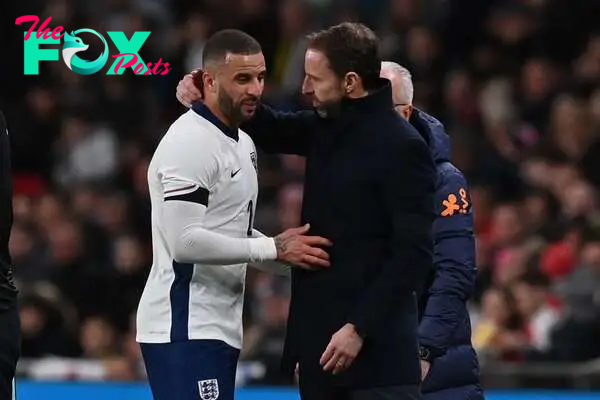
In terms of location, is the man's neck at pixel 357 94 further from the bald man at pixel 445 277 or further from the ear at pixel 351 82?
the bald man at pixel 445 277

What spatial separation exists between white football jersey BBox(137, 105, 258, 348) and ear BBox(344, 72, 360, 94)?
0.51 meters

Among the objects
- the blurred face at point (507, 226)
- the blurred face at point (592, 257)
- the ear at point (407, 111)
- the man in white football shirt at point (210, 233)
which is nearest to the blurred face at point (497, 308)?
the blurred face at point (592, 257)

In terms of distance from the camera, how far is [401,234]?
497 centimetres

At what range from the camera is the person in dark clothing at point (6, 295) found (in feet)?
17.3

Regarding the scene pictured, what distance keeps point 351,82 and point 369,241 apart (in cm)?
51

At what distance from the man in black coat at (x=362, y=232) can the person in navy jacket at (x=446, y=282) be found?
1.41ft

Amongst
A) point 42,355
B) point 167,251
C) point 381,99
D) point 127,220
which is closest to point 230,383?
point 167,251

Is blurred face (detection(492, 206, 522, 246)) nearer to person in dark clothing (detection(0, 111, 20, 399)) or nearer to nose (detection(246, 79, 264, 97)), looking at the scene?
nose (detection(246, 79, 264, 97))

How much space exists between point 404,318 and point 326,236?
1.19 ft

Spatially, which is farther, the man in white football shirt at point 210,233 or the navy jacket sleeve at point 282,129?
the navy jacket sleeve at point 282,129

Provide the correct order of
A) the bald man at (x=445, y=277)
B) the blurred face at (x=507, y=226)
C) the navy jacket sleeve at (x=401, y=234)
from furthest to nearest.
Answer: the blurred face at (x=507, y=226)
the bald man at (x=445, y=277)
the navy jacket sleeve at (x=401, y=234)

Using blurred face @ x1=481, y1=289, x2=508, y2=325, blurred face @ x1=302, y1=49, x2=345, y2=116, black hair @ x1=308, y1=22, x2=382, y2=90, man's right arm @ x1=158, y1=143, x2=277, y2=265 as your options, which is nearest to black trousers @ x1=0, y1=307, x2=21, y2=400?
man's right arm @ x1=158, y1=143, x2=277, y2=265

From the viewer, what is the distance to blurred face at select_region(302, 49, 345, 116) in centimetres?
506

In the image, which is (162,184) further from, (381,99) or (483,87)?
(483,87)
